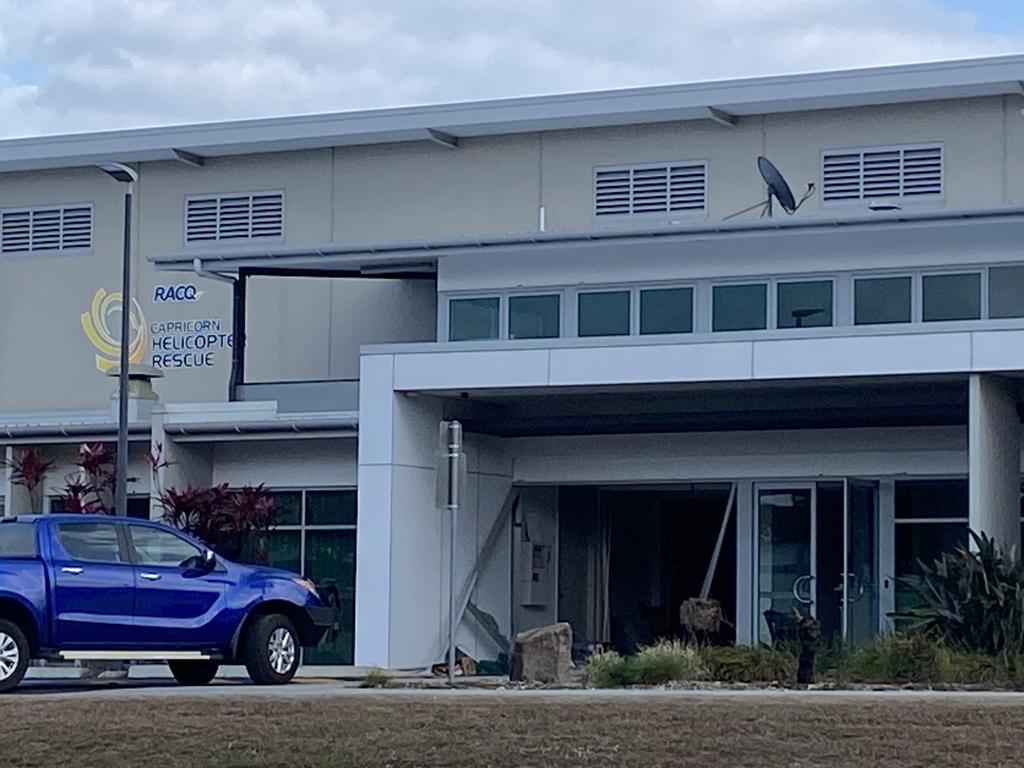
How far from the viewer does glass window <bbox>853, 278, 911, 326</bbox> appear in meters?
28.4

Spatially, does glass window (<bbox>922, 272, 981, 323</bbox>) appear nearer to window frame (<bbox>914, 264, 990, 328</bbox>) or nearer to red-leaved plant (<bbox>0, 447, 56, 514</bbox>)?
window frame (<bbox>914, 264, 990, 328</bbox>)

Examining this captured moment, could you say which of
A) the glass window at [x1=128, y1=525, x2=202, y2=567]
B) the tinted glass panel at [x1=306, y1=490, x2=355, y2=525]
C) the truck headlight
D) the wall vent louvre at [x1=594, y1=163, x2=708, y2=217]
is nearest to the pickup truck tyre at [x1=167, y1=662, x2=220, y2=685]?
the truck headlight

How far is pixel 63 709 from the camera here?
Answer: 18062 millimetres

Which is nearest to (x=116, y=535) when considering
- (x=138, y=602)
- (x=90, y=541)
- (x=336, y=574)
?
(x=90, y=541)

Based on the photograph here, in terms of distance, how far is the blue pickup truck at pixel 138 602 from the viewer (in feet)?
68.1

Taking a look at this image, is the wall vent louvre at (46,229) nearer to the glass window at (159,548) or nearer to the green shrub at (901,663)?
the glass window at (159,548)

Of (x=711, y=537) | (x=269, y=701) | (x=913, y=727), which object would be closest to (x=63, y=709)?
(x=269, y=701)

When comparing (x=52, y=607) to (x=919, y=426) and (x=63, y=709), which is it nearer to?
(x=63, y=709)

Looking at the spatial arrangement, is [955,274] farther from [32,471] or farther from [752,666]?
[32,471]

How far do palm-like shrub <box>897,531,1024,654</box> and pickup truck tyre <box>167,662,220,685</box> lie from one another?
24.8ft

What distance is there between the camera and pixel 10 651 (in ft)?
67.4

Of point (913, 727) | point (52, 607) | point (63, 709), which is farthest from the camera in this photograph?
point (52, 607)

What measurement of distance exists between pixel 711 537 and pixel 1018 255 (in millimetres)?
7083

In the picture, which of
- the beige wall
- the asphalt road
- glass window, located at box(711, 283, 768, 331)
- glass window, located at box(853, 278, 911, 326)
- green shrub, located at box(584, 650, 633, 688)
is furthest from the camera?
the beige wall
